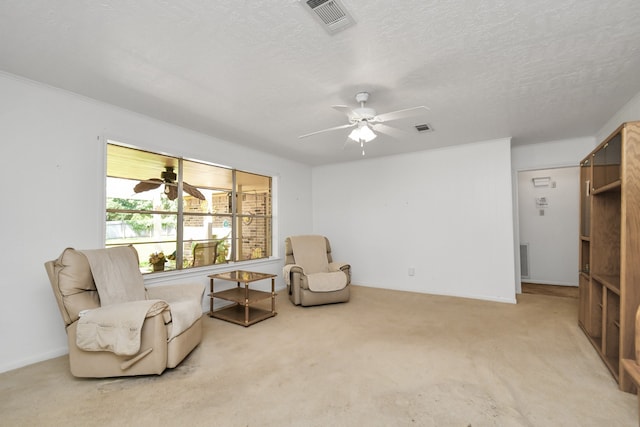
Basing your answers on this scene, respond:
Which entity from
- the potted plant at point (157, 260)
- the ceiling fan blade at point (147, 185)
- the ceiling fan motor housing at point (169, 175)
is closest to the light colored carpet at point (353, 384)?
the potted plant at point (157, 260)

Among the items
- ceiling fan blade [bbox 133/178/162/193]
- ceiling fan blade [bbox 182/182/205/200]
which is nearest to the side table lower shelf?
ceiling fan blade [bbox 182/182/205/200]

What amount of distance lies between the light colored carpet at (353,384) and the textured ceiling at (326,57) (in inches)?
94.7

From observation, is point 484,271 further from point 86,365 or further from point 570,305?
point 86,365

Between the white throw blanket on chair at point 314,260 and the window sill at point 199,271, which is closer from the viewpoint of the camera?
the window sill at point 199,271

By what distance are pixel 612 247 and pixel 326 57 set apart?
3.10m

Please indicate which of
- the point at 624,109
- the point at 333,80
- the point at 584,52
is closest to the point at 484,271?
the point at 624,109

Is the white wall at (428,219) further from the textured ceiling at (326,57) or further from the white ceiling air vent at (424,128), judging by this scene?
the textured ceiling at (326,57)

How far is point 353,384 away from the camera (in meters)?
2.14

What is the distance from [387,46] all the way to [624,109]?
9.92ft

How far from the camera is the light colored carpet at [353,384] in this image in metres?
1.79

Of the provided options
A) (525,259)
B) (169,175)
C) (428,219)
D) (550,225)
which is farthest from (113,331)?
(550,225)

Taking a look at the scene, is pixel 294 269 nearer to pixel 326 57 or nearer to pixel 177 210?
pixel 177 210

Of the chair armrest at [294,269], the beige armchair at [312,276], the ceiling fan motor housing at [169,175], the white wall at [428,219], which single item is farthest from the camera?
the white wall at [428,219]

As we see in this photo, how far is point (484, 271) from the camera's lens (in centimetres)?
450
